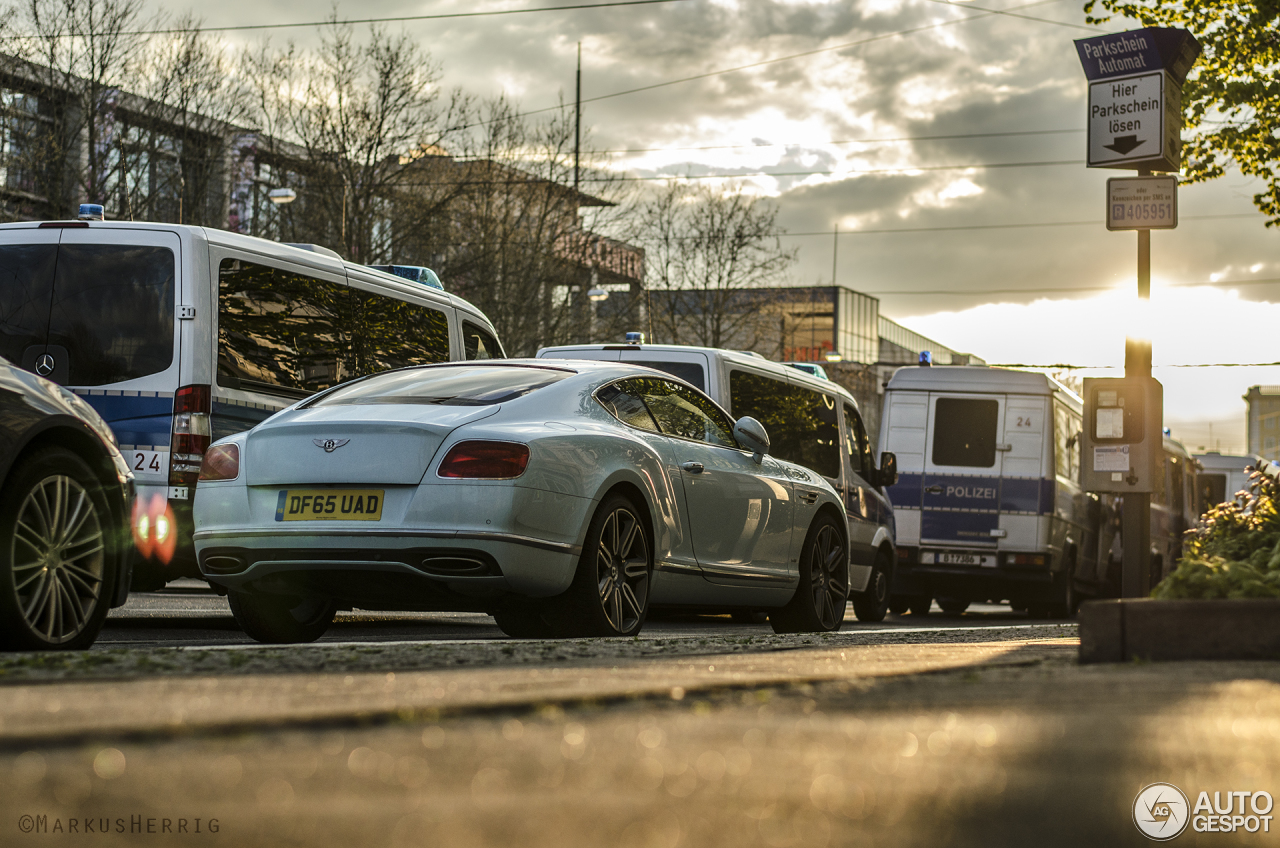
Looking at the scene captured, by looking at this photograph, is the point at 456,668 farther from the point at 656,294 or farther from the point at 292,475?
the point at 656,294

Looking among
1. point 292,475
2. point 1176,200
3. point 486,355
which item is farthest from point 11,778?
point 486,355

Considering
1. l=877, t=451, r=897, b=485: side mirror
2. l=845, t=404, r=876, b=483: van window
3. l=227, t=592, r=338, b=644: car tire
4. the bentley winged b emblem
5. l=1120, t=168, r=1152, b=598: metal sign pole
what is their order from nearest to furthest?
the bentley winged b emblem < l=227, t=592, r=338, b=644: car tire < l=1120, t=168, r=1152, b=598: metal sign pole < l=845, t=404, r=876, b=483: van window < l=877, t=451, r=897, b=485: side mirror

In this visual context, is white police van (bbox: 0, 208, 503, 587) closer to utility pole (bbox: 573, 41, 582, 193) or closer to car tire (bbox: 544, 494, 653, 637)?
car tire (bbox: 544, 494, 653, 637)

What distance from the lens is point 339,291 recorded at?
35.4 feet

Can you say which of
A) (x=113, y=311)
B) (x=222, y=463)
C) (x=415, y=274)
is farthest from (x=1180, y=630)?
(x=415, y=274)

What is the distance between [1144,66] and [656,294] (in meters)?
40.9

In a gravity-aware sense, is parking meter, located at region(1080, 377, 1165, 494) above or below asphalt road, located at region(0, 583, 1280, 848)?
above

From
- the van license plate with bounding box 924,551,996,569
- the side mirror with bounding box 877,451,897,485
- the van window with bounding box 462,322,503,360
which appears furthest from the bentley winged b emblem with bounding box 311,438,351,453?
the van license plate with bounding box 924,551,996,569

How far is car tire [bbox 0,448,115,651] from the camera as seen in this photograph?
558cm

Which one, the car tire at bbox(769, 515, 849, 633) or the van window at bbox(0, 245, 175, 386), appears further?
the car tire at bbox(769, 515, 849, 633)

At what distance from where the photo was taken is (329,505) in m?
6.62

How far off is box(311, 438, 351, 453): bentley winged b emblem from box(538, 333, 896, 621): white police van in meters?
5.16

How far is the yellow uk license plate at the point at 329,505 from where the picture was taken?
654 cm

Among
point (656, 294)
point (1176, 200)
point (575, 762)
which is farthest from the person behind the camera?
point (656, 294)
